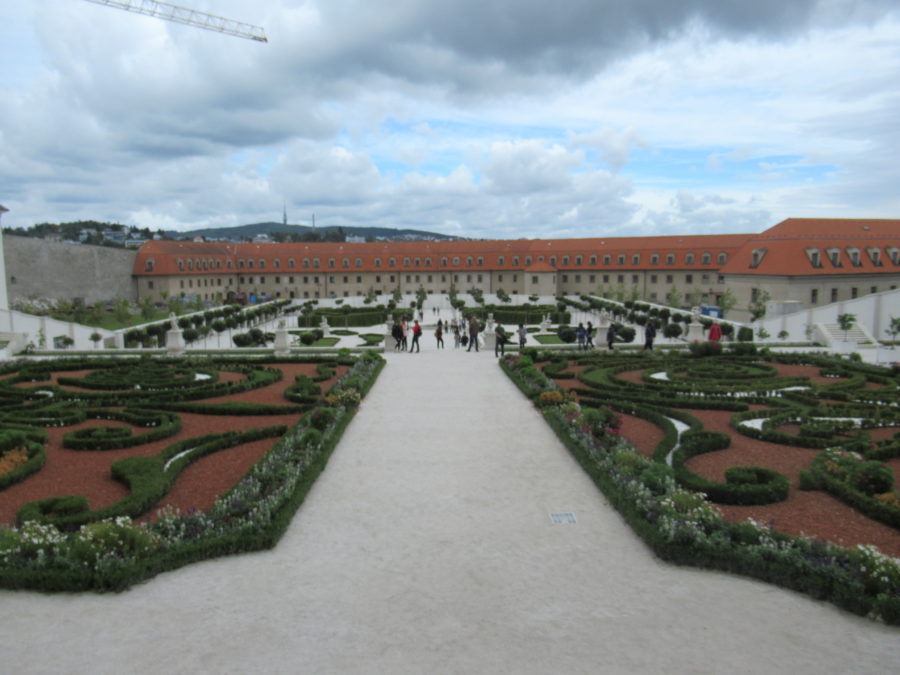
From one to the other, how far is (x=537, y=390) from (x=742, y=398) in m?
5.65

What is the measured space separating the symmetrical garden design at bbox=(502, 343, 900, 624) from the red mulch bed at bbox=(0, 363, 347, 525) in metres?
6.70

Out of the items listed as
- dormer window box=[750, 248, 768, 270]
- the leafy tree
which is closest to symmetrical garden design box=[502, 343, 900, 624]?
the leafy tree

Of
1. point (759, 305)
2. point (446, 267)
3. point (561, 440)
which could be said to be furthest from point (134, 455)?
point (446, 267)

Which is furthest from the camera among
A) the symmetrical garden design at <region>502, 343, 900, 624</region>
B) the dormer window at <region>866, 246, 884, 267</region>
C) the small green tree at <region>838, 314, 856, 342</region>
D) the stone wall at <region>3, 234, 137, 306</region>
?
the stone wall at <region>3, 234, 137, 306</region>

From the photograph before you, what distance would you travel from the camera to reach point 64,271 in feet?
193

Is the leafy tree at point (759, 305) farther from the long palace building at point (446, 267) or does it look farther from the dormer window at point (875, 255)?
the long palace building at point (446, 267)

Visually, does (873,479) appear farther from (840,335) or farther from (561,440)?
(840,335)

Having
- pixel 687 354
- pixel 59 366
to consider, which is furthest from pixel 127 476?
pixel 687 354

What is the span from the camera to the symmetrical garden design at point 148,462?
799cm

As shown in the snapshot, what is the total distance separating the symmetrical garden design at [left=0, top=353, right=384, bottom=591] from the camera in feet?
26.2

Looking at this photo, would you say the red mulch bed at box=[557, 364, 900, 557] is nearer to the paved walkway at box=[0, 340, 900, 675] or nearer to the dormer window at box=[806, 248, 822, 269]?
the paved walkway at box=[0, 340, 900, 675]

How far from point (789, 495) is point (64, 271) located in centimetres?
6450

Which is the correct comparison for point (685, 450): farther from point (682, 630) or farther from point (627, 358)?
point (627, 358)

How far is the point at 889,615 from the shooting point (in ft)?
22.3
